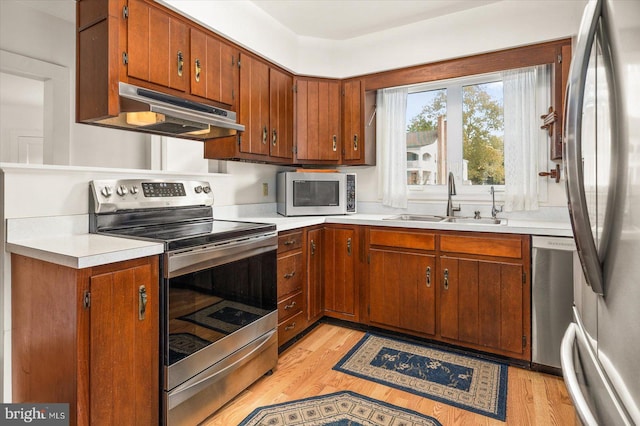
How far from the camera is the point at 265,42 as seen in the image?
2.80 metres

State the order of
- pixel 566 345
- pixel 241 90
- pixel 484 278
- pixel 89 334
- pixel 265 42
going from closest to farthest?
pixel 566 345 < pixel 89 334 < pixel 484 278 < pixel 241 90 < pixel 265 42

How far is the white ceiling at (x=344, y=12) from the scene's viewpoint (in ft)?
8.69

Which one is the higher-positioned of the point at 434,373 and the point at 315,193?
the point at 315,193

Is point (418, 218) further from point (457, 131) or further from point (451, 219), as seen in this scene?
point (457, 131)

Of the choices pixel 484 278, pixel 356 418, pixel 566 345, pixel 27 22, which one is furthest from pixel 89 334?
pixel 27 22

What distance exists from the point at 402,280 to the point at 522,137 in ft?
4.70

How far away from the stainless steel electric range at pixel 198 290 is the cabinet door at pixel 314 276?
0.55 m

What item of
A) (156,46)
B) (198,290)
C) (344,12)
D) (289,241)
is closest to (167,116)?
(156,46)

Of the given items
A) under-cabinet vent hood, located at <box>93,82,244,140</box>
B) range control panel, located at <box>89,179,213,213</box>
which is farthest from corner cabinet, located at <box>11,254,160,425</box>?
under-cabinet vent hood, located at <box>93,82,244,140</box>

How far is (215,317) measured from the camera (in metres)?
1.79

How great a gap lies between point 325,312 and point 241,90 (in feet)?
6.13

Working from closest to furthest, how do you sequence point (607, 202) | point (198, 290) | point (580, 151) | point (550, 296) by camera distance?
point (607, 202) < point (580, 151) < point (198, 290) < point (550, 296)

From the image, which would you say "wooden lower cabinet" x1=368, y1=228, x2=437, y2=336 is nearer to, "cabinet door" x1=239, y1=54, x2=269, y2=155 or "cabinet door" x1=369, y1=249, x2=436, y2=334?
"cabinet door" x1=369, y1=249, x2=436, y2=334

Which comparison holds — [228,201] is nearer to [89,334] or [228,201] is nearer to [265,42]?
[265,42]
